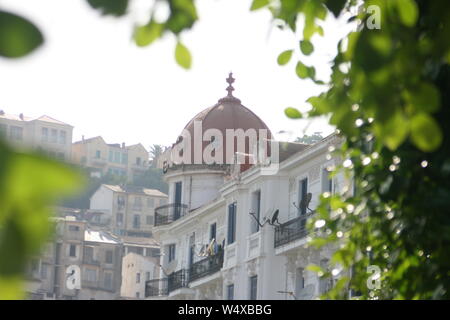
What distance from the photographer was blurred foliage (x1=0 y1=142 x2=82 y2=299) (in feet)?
6.28

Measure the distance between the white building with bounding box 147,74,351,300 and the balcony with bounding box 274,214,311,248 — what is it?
34mm

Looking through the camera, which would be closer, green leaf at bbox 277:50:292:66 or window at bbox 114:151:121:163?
green leaf at bbox 277:50:292:66

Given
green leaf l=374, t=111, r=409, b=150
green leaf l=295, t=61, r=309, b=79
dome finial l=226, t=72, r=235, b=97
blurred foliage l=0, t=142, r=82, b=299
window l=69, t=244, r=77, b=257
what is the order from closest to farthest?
blurred foliage l=0, t=142, r=82, b=299, green leaf l=374, t=111, r=409, b=150, green leaf l=295, t=61, r=309, b=79, dome finial l=226, t=72, r=235, b=97, window l=69, t=244, r=77, b=257

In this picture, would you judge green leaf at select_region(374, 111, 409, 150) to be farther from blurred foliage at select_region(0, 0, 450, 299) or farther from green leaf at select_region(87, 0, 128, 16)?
green leaf at select_region(87, 0, 128, 16)

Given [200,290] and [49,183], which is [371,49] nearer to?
[49,183]

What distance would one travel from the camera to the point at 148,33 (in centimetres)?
378

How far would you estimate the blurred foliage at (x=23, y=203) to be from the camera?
1.92 m

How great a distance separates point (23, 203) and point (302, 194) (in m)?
36.8

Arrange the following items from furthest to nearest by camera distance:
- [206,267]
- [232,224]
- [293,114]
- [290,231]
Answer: [206,267], [232,224], [290,231], [293,114]

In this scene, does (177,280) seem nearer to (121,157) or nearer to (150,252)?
(150,252)

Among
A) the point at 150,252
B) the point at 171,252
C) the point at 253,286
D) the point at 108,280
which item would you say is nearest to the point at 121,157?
the point at 150,252

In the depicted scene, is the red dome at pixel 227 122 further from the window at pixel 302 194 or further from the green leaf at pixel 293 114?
the green leaf at pixel 293 114

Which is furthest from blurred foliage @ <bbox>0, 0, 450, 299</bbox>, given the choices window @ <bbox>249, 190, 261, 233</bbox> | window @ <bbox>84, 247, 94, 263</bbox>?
window @ <bbox>84, 247, 94, 263</bbox>

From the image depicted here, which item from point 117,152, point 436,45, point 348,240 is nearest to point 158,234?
point 348,240
